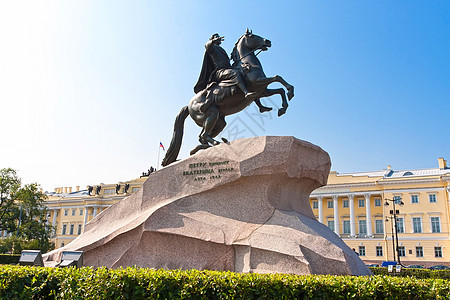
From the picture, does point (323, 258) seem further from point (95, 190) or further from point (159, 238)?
point (95, 190)

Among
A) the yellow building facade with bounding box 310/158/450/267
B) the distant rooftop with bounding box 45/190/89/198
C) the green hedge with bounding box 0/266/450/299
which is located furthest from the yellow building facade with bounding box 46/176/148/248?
the green hedge with bounding box 0/266/450/299

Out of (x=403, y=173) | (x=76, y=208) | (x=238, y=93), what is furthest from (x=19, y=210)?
(x=403, y=173)

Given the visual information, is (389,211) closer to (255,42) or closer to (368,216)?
(368,216)

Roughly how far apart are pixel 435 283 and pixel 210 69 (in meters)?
7.57

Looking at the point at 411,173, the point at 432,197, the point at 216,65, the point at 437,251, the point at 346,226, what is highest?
the point at 411,173

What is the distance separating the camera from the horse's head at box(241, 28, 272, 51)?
9695 mm

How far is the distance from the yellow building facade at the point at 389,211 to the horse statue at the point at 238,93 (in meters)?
40.4

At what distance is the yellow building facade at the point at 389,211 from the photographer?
49.2 metres

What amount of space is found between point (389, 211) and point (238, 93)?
156 ft

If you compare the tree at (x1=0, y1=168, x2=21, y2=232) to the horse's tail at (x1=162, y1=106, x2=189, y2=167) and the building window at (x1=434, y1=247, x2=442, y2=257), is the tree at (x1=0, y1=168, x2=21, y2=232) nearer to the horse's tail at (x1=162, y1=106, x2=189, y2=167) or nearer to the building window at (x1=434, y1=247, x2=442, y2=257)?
the horse's tail at (x1=162, y1=106, x2=189, y2=167)

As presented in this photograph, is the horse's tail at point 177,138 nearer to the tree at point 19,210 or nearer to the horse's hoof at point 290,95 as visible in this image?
the horse's hoof at point 290,95

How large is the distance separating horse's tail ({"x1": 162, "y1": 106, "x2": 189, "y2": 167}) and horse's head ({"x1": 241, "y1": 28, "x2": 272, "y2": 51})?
249 cm

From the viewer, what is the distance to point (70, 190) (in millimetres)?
79000

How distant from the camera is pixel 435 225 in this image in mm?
49500
